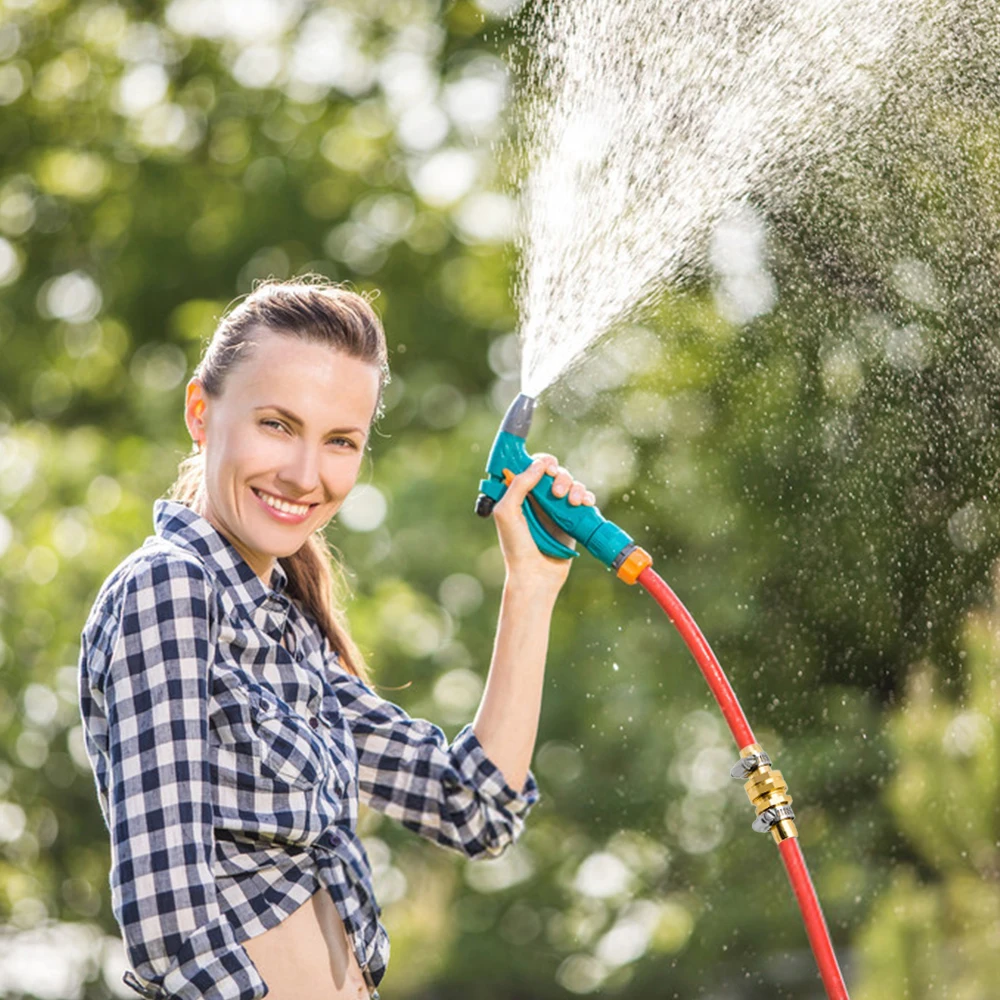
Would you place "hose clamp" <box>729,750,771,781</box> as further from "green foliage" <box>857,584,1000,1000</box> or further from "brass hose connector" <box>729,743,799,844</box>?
"green foliage" <box>857,584,1000,1000</box>

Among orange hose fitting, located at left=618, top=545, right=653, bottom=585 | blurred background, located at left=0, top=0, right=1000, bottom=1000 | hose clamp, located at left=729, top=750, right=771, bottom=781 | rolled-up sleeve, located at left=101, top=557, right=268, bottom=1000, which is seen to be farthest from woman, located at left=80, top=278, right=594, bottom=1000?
blurred background, located at left=0, top=0, right=1000, bottom=1000

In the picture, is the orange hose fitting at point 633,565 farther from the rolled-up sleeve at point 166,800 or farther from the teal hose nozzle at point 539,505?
the rolled-up sleeve at point 166,800

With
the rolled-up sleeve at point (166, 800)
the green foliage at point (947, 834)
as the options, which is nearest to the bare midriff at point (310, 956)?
the rolled-up sleeve at point (166, 800)

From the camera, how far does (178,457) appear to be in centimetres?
730

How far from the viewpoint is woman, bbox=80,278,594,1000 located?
1.59m

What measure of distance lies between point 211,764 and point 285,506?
1.11 feet

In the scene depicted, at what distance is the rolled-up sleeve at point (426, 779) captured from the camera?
2158 millimetres

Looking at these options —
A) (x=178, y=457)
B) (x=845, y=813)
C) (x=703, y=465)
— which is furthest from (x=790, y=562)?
(x=178, y=457)

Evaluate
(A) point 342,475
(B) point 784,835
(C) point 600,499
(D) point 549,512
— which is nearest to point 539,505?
(D) point 549,512

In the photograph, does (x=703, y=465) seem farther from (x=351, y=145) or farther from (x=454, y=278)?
(x=351, y=145)

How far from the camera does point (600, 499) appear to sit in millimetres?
6785

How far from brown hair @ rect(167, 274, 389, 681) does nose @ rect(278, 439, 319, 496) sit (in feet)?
0.43

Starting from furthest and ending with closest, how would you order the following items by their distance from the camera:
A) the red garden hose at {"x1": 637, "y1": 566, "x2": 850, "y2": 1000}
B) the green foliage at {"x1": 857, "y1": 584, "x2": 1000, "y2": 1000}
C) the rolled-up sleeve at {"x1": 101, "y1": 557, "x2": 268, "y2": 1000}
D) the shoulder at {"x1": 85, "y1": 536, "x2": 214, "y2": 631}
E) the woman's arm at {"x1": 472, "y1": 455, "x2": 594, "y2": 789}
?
the green foliage at {"x1": 857, "y1": 584, "x2": 1000, "y2": 1000}
the woman's arm at {"x1": 472, "y1": 455, "x2": 594, "y2": 789}
the red garden hose at {"x1": 637, "y1": 566, "x2": 850, "y2": 1000}
the shoulder at {"x1": 85, "y1": 536, "x2": 214, "y2": 631}
the rolled-up sleeve at {"x1": 101, "y1": 557, "x2": 268, "y2": 1000}

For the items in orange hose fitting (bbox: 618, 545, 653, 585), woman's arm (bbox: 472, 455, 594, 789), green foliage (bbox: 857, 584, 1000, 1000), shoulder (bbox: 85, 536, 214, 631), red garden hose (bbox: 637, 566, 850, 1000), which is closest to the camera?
shoulder (bbox: 85, 536, 214, 631)
